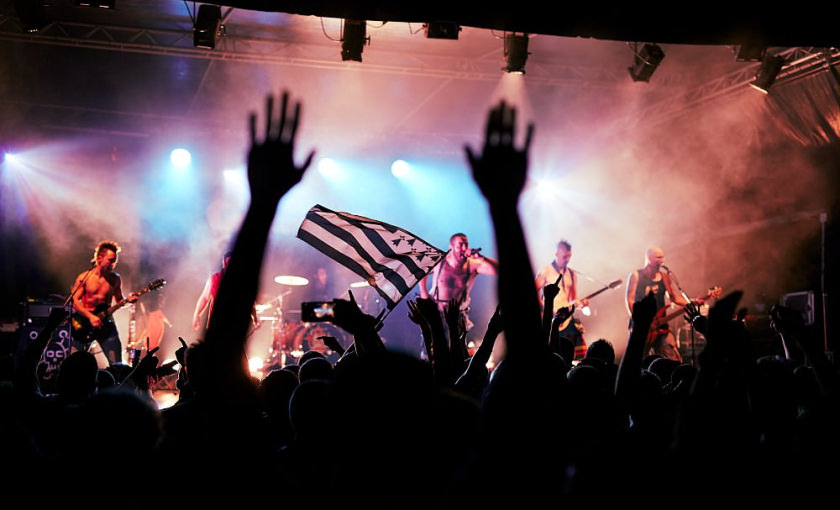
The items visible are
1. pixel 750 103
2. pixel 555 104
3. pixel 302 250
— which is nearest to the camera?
pixel 750 103

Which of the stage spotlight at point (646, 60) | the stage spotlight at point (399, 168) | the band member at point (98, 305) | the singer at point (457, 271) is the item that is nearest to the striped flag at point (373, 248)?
the singer at point (457, 271)

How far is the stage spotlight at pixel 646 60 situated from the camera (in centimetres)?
982

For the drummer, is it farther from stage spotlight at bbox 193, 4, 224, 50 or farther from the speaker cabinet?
stage spotlight at bbox 193, 4, 224, 50

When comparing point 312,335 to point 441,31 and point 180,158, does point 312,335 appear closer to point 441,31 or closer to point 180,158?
point 180,158

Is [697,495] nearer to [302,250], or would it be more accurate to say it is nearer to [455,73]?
[455,73]

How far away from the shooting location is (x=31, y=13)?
817 centimetres

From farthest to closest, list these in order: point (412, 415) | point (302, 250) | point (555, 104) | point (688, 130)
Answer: point (302, 250) → point (555, 104) → point (688, 130) → point (412, 415)

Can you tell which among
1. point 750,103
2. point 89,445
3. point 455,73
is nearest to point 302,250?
point 455,73

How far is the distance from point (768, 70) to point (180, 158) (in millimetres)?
12755

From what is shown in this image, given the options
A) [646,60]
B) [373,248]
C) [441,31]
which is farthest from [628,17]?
[646,60]

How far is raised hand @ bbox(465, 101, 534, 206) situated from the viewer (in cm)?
196

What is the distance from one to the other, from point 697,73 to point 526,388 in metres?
12.1

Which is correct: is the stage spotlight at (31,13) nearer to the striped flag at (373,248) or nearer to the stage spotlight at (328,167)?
the striped flag at (373,248)

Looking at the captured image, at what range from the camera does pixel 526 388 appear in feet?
6.00
